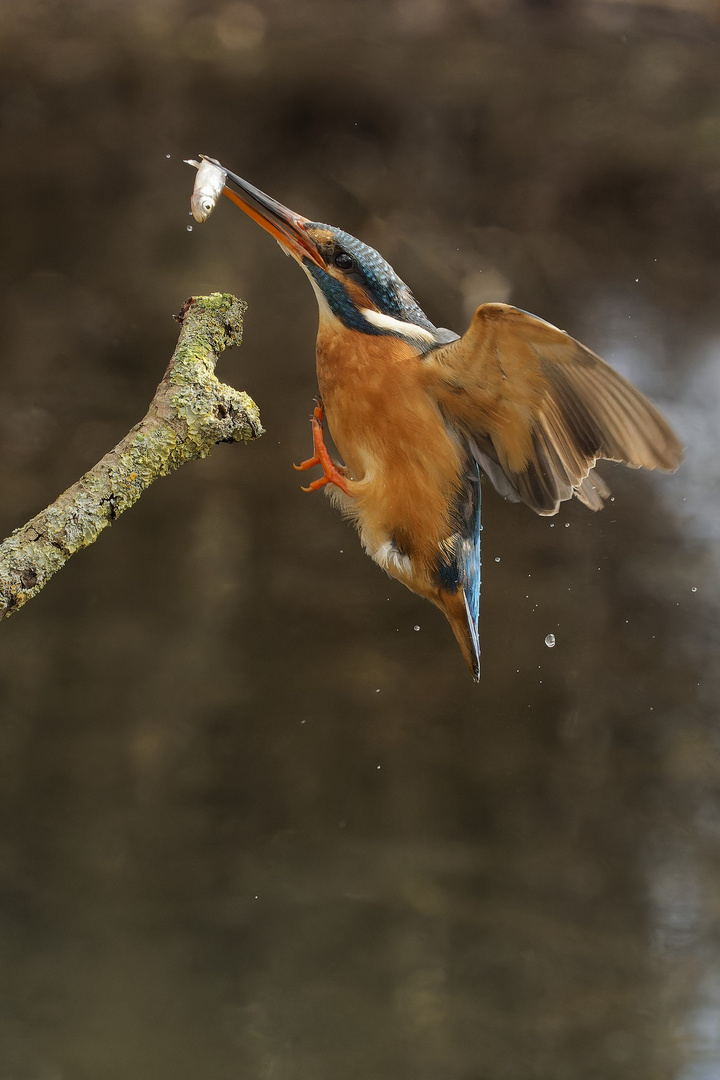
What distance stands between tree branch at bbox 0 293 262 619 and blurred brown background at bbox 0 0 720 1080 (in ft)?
2.16

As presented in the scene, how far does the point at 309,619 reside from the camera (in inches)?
54.6

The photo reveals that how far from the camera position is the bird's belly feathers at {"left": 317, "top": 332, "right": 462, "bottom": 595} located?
0.78m

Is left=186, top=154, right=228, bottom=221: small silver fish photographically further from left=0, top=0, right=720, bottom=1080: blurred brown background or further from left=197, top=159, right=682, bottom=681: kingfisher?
left=0, top=0, right=720, bottom=1080: blurred brown background

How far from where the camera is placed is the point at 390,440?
0.79 m

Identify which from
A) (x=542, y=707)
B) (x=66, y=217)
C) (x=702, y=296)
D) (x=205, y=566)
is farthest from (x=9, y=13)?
(x=542, y=707)

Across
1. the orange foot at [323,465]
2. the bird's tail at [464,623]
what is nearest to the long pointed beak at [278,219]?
the orange foot at [323,465]

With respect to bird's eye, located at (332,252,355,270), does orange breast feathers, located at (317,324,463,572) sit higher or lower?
lower

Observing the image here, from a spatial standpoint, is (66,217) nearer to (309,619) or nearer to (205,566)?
(205,566)

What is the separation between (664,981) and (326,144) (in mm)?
1287

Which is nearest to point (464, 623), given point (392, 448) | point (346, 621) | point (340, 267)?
point (392, 448)

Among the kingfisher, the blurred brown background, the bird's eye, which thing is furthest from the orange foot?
the blurred brown background

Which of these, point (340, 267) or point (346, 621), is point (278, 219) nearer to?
point (340, 267)

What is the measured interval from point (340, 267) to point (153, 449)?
236 millimetres

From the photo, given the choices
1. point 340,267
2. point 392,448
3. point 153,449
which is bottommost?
point 153,449
